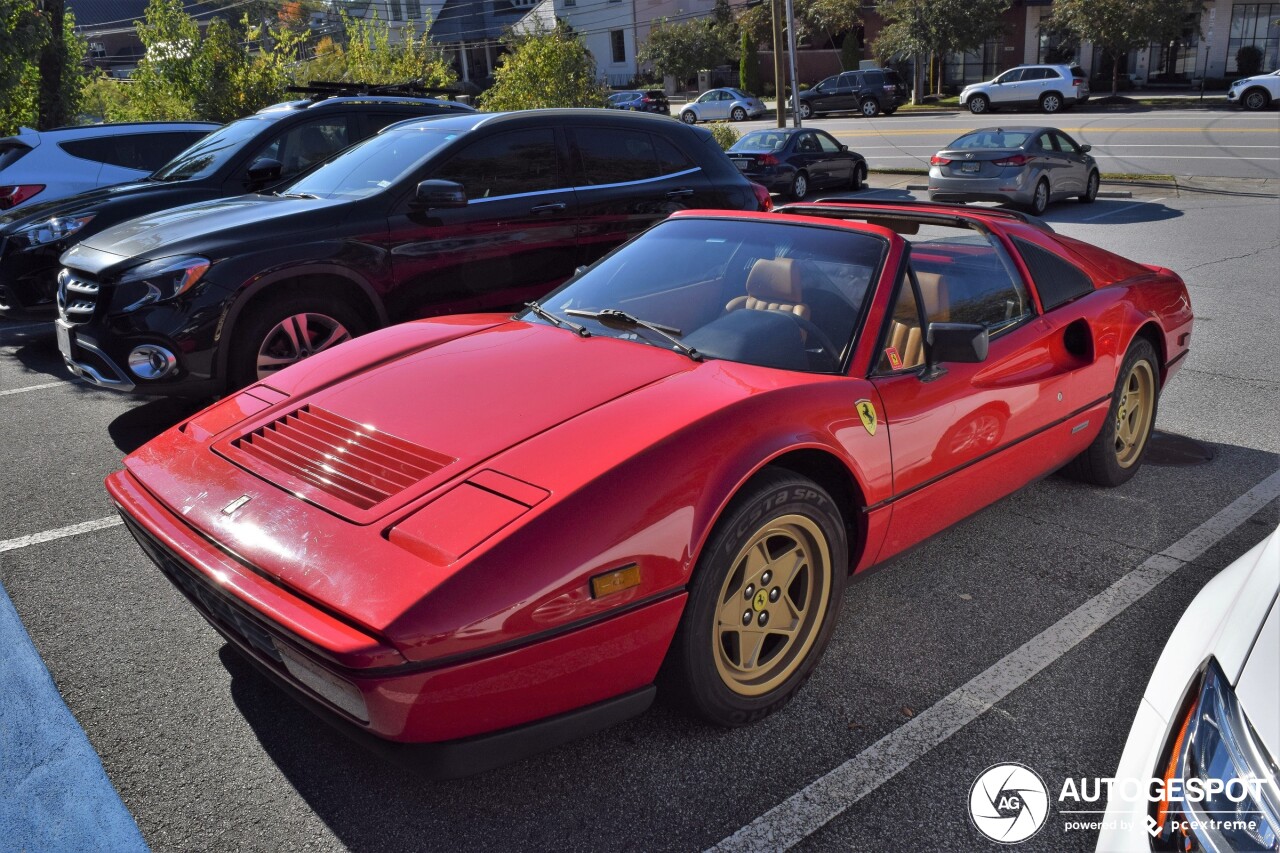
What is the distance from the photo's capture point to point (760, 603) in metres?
2.81

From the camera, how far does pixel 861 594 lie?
3678mm

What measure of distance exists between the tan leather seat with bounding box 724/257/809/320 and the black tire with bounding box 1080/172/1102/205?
15.4 meters

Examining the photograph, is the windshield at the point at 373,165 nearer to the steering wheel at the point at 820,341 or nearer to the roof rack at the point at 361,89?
the steering wheel at the point at 820,341

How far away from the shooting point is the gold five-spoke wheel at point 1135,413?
4578mm

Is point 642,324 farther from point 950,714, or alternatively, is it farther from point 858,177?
point 858,177

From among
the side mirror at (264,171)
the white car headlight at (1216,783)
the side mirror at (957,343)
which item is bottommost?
the white car headlight at (1216,783)

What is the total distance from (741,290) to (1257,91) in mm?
36236

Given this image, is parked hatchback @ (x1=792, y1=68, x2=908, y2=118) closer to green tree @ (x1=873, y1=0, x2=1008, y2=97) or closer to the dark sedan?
green tree @ (x1=873, y1=0, x2=1008, y2=97)

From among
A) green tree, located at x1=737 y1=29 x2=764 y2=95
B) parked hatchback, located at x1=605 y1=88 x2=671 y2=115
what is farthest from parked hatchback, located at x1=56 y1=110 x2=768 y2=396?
green tree, located at x1=737 y1=29 x2=764 y2=95

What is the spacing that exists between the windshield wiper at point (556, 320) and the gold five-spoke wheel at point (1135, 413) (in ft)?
8.50

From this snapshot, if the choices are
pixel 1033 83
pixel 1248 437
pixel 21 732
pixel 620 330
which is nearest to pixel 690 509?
pixel 620 330

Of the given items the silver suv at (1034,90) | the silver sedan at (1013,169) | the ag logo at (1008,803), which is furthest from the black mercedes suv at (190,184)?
the silver suv at (1034,90)

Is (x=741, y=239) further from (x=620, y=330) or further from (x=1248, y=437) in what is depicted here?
(x=1248, y=437)

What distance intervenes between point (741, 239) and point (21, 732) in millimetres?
2839
